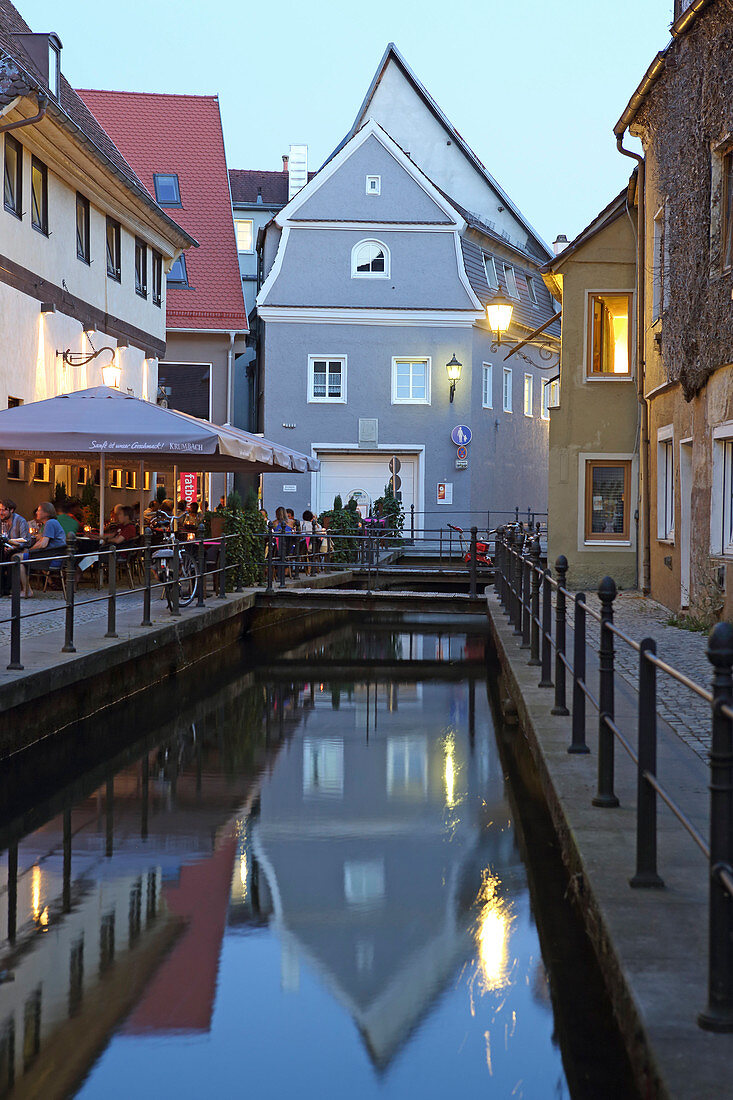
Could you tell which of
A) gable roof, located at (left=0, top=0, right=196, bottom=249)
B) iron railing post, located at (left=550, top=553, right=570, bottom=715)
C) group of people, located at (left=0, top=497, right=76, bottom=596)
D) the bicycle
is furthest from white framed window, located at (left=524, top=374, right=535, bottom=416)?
iron railing post, located at (left=550, top=553, right=570, bottom=715)

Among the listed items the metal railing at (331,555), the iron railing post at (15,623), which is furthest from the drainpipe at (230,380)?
the iron railing post at (15,623)

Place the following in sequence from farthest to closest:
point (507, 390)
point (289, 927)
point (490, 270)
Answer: point (507, 390) < point (490, 270) < point (289, 927)

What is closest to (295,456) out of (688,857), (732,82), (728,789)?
(732,82)

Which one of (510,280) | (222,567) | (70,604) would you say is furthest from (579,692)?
(510,280)

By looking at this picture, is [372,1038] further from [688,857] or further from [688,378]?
[688,378]

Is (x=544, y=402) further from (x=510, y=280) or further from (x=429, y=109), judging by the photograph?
(x=429, y=109)

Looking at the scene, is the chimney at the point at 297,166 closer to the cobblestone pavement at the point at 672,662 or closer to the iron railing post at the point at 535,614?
the cobblestone pavement at the point at 672,662

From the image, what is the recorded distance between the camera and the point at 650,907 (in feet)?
14.9

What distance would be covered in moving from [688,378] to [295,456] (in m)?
8.55

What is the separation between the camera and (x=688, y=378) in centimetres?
1589

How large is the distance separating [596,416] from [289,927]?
17.6 m

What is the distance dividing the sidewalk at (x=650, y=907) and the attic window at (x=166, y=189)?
3411cm

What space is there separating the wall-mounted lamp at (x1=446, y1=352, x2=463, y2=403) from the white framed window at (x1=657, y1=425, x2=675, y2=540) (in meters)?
15.8

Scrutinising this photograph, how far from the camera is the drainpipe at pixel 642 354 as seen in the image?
20.2m
